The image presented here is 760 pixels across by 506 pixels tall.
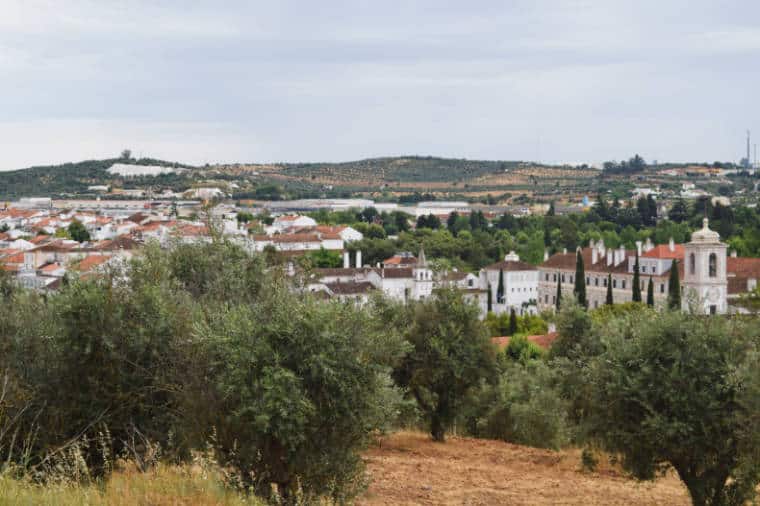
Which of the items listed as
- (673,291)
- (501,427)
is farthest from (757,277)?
(501,427)

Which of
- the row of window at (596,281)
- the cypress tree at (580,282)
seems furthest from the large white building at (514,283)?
the cypress tree at (580,282)

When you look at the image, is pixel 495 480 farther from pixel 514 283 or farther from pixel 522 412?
pixel 514 283

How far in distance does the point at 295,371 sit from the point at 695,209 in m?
119

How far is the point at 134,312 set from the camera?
13.6m

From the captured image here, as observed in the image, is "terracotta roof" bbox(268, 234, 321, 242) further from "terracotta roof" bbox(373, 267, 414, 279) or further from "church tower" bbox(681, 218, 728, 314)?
"church tower" bbox(681, 218, 728, 314)

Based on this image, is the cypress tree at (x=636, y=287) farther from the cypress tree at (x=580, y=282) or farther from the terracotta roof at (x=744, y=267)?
the terracotta roof at (x=744, y=267)

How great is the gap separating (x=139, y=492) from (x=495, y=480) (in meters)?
8.77

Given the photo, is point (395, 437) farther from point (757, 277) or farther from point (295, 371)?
point (757, 277)

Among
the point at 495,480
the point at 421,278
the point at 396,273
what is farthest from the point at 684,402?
the point at 396,273

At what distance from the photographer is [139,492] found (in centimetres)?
944

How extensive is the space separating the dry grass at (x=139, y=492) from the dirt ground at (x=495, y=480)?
4.45 m

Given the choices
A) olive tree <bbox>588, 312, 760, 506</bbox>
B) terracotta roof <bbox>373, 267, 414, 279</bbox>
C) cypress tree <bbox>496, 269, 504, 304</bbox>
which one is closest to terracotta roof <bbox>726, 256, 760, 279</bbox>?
cypress tree <bbox>496, 269, 504, 304</bbox>

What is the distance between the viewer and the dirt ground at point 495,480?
15578mm

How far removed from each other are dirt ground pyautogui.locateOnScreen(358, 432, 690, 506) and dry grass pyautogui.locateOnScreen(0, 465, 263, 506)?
4449mm
